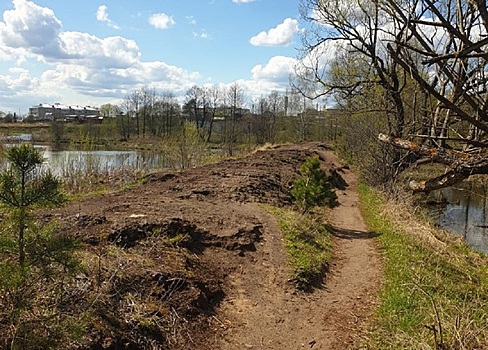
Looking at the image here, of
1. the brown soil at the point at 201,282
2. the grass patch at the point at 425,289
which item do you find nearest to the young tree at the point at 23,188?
the brown soil at the point at 201,282

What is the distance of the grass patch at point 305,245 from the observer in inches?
331

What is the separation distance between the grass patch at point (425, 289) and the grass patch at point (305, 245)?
1.25 metres

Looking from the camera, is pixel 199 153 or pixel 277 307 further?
pixel 199 153

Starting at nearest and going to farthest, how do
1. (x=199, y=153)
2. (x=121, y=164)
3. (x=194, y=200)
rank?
(x=194, y=200) → (x=121, y=164) → (x=199, y=153)

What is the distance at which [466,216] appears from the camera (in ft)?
64.9

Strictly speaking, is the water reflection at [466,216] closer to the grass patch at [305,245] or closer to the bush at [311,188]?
the bush at [311,188]

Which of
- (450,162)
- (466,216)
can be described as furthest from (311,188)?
(466,216)

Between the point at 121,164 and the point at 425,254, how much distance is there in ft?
57.8

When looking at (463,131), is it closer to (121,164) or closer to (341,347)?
(341,347)

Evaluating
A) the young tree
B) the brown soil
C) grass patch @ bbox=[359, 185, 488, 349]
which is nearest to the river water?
grass patch @ bbox=[359, 185, 488, 349]

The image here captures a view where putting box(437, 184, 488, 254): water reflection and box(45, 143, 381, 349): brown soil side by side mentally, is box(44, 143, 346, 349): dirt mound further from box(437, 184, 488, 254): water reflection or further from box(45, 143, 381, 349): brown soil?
box(437, 184, 488, 254): water reflection

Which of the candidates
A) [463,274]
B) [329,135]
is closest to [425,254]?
[463,274]

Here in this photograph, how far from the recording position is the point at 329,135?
5531 cm

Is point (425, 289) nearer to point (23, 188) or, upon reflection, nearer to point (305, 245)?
point (305, 245)
